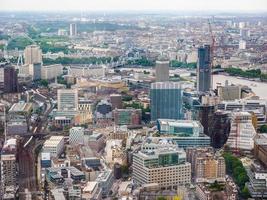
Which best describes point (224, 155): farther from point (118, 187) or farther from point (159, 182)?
point (118, 187)

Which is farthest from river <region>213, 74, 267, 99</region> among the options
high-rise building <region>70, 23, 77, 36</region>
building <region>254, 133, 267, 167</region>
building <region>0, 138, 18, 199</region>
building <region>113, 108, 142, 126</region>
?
building <region>0, 138, 18, 199</region>

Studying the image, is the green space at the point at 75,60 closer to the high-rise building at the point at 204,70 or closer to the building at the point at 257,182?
the high-rise building at the point at 204,70

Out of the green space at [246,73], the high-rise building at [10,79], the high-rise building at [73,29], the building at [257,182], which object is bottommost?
the building at [257,182]

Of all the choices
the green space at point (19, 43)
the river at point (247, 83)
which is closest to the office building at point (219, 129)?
the river at point (247, 83)

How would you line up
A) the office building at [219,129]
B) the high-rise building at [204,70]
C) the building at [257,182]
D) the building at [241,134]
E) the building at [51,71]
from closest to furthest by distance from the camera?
the building at [257,182]
the building at [241,134]
the office building at [219,129]
the high-rise building at [204,70]
the building at [51,71]

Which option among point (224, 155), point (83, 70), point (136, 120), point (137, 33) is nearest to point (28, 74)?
point (83, 70)
